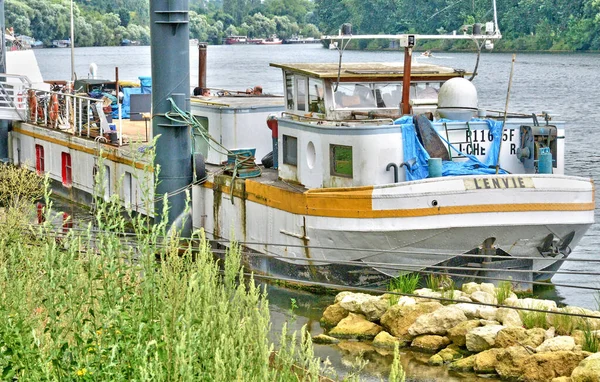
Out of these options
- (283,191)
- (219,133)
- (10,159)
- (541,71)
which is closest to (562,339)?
(283,191)

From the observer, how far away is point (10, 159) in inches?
1190

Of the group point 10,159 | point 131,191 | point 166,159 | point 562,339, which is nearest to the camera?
point 562,339

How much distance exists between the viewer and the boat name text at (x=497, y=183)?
1647 cm

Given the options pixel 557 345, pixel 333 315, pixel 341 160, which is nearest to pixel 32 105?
pixel 341 160

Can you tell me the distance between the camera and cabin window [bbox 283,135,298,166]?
1833cm

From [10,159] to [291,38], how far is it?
474ft

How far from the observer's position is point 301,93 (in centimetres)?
1938

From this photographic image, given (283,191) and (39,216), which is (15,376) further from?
(39,216)

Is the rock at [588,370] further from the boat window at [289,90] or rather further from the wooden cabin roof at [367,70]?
the boat window at [289,90]

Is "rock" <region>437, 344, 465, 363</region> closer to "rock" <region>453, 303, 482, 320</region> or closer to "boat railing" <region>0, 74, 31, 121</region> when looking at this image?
"rock" <region>453, 303, 482, 320</region>

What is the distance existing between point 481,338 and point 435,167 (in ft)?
11.0

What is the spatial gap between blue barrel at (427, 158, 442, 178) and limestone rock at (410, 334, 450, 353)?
282 cm

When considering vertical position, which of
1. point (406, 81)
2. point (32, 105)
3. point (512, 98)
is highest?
point (406, 81)

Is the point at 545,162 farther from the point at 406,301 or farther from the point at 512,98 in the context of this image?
the point at 512,98
